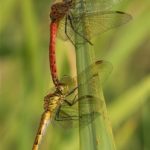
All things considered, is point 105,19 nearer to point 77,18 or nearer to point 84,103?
point 77,18

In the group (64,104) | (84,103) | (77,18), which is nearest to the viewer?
(84,103)

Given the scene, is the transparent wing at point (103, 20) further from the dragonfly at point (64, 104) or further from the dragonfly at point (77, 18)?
the dragonfly at point (64, 104)

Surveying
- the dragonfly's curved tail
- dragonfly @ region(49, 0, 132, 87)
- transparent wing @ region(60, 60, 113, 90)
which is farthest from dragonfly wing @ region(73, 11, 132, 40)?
the dragonfly's curved tail

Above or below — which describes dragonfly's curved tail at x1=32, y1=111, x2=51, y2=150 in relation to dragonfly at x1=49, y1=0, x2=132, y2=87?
below

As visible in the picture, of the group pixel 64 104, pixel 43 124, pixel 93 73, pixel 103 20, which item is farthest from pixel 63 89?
pixel 93 73

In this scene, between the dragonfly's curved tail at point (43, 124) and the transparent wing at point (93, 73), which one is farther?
the dragonfly's curved tail at point (43, 124)

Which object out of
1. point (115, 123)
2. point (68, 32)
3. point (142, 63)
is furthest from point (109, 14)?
point (142, 63)

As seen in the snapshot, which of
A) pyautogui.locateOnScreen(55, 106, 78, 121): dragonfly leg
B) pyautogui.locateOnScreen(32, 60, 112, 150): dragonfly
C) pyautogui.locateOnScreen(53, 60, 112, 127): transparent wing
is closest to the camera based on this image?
pyautogui.locateOnScreen(53, 60, 112, 127): transparent wing

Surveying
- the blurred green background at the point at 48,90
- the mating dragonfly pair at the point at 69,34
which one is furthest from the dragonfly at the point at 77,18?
the blurred green background at the point at 48,90

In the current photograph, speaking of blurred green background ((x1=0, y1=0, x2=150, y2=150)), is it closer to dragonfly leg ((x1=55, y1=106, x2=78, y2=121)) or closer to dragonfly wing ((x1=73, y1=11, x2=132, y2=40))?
dragonfly leg ((x1=55, y1=106, x2=78, y2=121))
